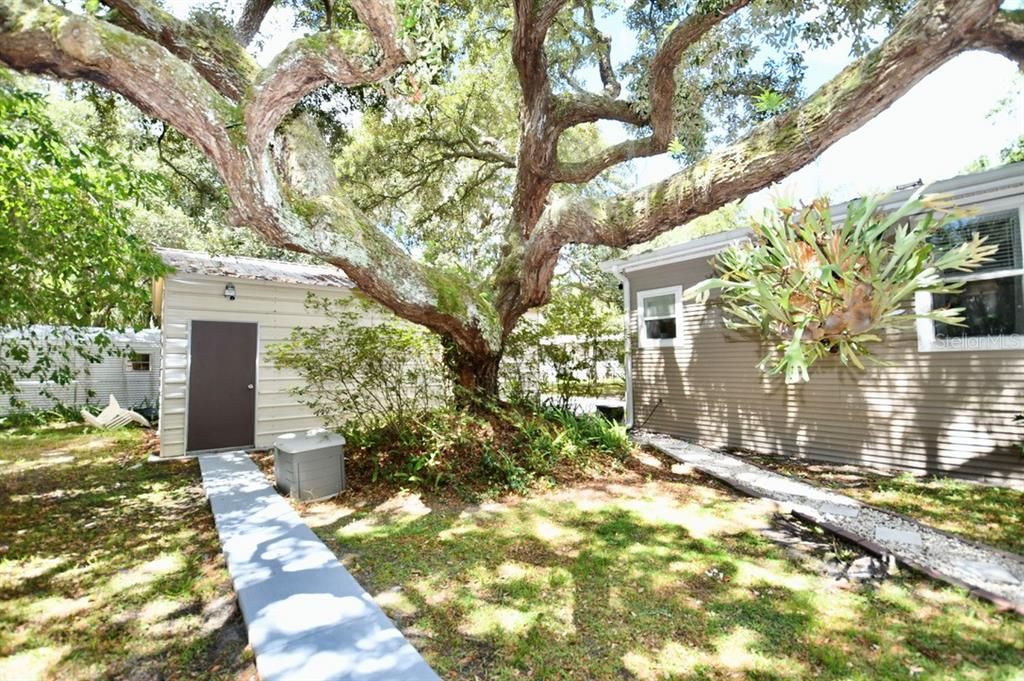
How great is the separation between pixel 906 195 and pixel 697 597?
5.49 m

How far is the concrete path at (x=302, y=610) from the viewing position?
95.6 inches

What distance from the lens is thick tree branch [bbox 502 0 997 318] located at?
144 inches

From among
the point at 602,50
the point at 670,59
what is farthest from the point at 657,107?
the point at 602,50

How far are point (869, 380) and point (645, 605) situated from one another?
209 inches

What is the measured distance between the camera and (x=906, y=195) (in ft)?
18.9

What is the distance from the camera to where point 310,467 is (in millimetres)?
5258

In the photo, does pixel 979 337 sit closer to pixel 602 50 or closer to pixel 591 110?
pixel 591 110

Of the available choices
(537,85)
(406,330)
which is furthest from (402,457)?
(537,85)

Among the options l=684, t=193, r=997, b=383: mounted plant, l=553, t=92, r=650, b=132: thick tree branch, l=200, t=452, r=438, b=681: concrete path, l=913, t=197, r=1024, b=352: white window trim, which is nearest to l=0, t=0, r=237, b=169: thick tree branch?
l=200, t=452, r=438, b=681: concrete path

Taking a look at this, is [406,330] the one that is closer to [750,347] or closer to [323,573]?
[323,573]

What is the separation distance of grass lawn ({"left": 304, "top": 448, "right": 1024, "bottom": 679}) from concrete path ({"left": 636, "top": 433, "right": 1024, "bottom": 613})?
0.88 feet

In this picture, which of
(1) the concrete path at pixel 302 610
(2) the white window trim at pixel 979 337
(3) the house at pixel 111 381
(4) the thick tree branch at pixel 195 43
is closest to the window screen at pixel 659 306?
(2) the white window trim at pixel 979 337

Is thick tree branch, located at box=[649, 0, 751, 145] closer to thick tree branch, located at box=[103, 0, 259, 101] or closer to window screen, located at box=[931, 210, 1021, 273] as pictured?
window screen, located at box=[931, 210, 1021, 273]

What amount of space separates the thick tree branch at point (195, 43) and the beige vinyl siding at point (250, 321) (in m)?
3.20
